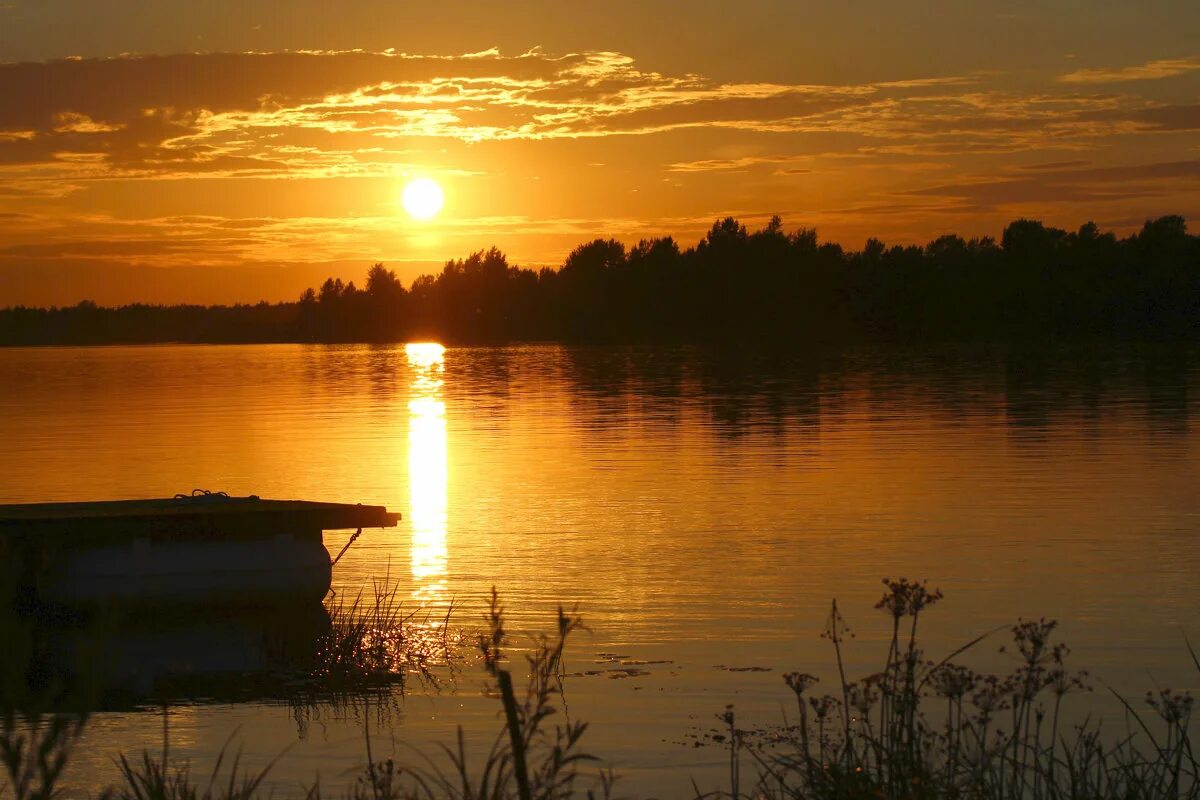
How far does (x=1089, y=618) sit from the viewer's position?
18109 millimetres

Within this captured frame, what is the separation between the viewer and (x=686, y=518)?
92.7ft

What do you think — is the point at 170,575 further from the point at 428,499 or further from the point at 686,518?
the point at 428,499

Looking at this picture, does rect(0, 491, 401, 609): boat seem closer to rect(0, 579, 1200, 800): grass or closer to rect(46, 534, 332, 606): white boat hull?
rect(46, 534, 332, 606): white boat hull

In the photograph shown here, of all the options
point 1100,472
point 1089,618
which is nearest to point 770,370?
point 1100,472

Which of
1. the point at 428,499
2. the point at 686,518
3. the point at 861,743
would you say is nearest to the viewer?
the point at 861,743

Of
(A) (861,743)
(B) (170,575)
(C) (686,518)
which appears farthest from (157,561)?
(C) (686,518)

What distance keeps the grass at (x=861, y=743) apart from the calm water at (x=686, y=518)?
0.60 m

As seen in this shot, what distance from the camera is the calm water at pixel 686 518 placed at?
1444cm

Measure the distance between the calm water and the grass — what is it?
60 cm

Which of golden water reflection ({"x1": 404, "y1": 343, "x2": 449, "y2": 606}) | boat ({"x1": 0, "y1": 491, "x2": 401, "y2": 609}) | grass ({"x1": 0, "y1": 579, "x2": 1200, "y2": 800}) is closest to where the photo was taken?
grass ({"x1": 0, "y1": 579, "x2": 1200, "y2": 800})

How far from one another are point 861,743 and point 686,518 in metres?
15.8

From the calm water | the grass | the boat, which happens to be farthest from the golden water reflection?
the boat

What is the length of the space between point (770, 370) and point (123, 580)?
84.8m

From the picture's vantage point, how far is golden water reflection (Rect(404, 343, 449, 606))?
2156 cm
